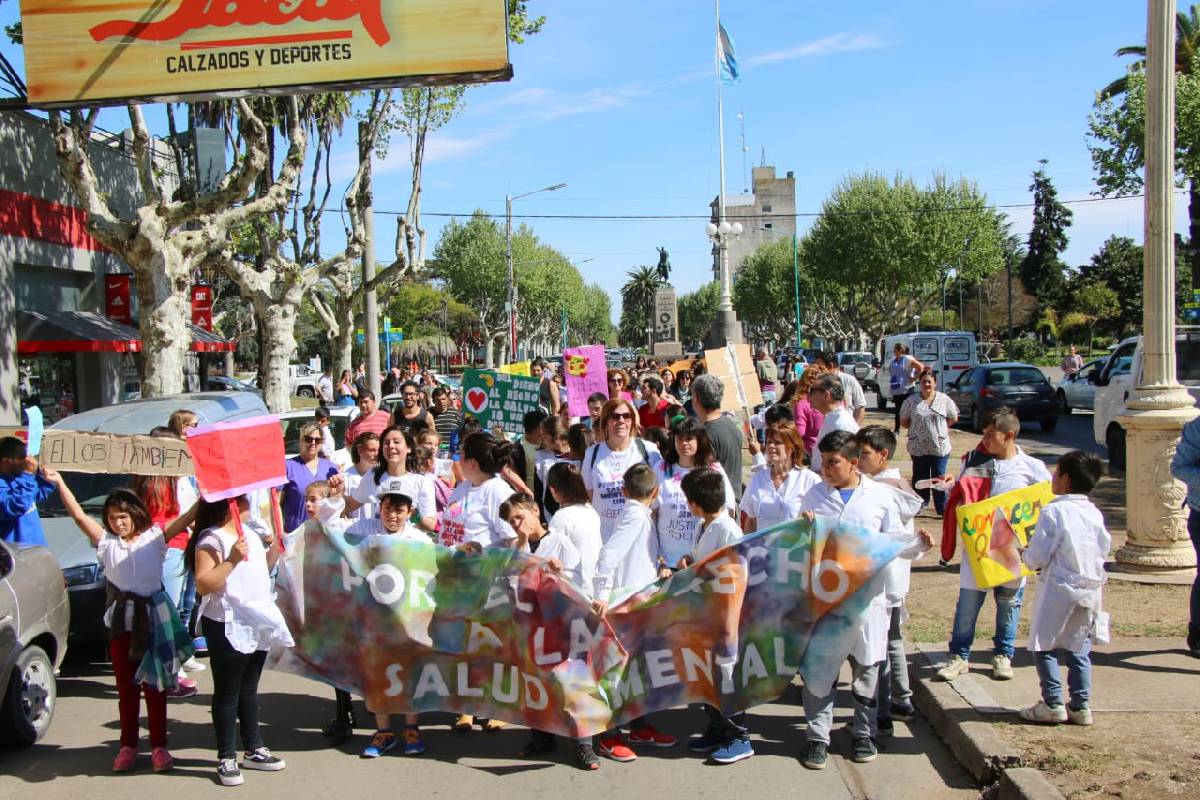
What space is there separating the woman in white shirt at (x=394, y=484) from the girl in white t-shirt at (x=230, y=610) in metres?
1.58

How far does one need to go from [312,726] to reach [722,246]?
29.8 metres

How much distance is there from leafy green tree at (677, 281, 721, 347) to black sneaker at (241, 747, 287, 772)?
4777 inches

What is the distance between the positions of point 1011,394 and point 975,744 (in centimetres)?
1916

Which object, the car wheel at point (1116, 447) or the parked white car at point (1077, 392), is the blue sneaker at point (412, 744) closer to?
the car wheel at point (1116, 447)

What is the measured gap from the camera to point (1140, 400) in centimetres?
876

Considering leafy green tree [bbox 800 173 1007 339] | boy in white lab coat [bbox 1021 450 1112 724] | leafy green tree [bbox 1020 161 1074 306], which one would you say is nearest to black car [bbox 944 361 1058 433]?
boy in white lab coat [bbox 1021 450 1112 724]

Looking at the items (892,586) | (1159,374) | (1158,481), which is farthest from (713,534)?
(1159,374)

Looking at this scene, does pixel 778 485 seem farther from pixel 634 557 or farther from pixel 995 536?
pixel 995 536

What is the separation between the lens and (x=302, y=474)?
27.8ft

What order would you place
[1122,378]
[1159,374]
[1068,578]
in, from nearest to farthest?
[1068,578] < [1159,374] < [1122,378]

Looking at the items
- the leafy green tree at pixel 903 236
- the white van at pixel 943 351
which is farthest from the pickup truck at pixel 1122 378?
the leafy green tree at pixel 903 236

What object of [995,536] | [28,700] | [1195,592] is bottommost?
[28,700]

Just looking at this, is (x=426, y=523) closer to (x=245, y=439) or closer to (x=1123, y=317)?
(x=245, y=439)

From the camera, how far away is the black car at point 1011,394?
75.7ft
